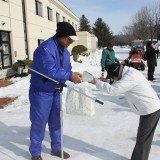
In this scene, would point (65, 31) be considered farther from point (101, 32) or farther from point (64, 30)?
point (101, 32)

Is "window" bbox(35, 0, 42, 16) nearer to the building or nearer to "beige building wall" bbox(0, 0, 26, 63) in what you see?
the building

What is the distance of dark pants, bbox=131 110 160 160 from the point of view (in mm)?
3857

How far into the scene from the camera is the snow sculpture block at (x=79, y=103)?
22.0 ft

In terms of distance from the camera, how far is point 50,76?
3.91 metres

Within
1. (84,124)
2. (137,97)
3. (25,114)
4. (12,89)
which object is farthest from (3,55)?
(137,97)

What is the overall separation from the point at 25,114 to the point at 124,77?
3936mm

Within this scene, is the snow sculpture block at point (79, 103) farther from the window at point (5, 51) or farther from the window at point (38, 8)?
the window at point (38, 8)

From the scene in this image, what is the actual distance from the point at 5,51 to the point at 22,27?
2801 millimetres

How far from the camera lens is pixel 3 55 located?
15.0m

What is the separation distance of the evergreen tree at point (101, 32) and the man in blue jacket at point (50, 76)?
233ft

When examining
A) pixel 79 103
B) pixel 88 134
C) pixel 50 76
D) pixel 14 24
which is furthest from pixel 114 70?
pixel 14 24

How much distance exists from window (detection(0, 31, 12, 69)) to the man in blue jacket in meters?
10.7

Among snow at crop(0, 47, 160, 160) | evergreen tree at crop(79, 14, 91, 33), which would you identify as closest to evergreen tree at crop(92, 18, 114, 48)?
evergreen tree at crop(79, 14, 91, 33)

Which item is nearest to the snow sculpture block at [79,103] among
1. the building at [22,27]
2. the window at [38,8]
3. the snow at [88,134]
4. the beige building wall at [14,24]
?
the snow at [88,134]
